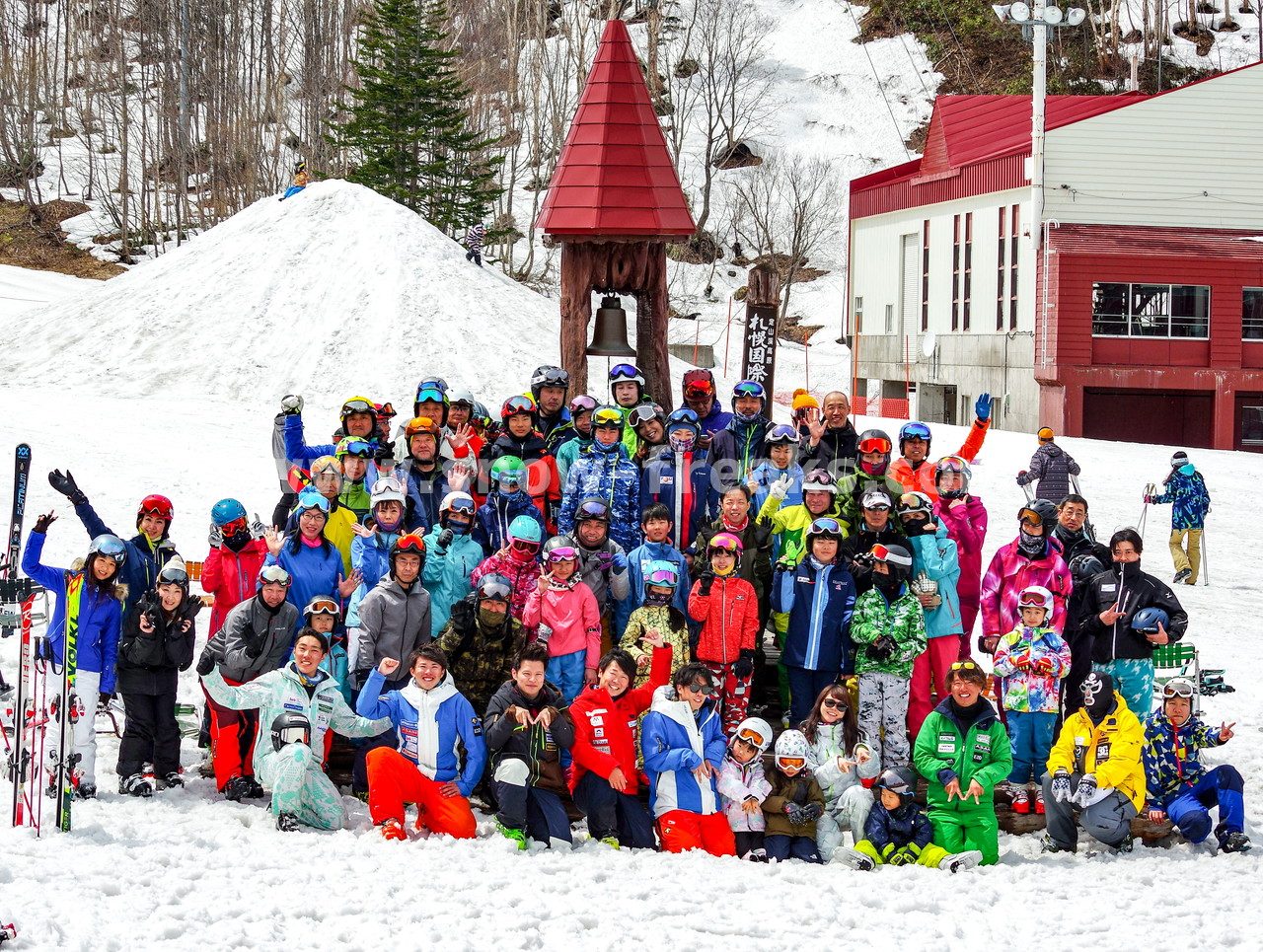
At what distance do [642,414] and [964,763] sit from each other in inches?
115

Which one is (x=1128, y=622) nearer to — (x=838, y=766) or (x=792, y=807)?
(x=838, y=766)

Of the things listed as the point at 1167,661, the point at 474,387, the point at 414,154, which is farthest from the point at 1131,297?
the point at 1167,661

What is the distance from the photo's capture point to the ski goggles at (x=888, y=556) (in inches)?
271

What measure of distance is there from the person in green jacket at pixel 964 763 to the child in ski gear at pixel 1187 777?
84 centimetres

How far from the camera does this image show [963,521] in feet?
25.4

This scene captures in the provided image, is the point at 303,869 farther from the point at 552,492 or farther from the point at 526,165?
the point at 526,165

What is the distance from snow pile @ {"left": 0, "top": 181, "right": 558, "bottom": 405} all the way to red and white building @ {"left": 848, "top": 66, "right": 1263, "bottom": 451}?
730 cm

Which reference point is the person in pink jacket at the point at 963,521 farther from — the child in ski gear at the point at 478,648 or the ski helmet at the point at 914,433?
the child in ski gear at the point at 478,648

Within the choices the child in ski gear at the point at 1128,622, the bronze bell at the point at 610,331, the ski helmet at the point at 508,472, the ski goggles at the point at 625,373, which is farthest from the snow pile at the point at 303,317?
the child in ski gear at the point at 1128,622

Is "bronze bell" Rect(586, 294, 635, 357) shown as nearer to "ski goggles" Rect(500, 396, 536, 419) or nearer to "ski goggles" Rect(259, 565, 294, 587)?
"ski goggles" Rect(500, 396, 536, 419)

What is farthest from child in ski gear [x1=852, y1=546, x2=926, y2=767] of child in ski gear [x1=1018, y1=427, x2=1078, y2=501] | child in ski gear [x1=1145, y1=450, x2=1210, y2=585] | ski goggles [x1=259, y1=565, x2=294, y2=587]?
child in ski gear [x1=1145, y1=450, x2=1210, y2=585]

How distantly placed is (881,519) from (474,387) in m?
12.6

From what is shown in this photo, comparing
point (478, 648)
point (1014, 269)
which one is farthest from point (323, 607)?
point (1014, 269)

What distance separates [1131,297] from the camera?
85.2 ft
